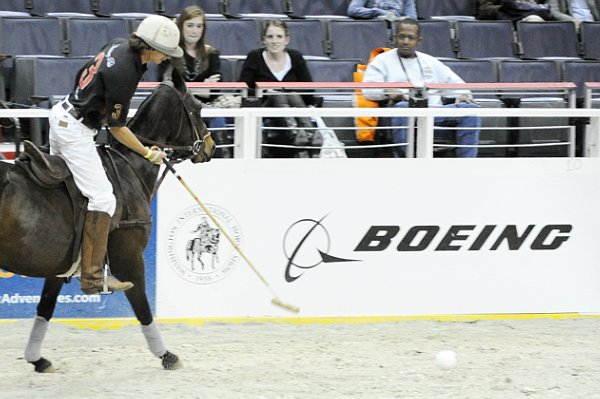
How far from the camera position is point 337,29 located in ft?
37.4

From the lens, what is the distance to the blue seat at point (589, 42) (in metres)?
12.5

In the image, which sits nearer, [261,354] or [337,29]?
[261,354]

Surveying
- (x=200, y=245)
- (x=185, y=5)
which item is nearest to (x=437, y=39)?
(x=185, y=5)

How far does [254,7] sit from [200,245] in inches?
175

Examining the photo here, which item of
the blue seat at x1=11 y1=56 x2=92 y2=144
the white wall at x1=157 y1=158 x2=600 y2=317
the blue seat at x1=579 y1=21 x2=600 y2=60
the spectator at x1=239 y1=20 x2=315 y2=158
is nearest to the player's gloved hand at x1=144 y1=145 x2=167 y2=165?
the white wall at x1=157 y1=158 x2=600 y2=317

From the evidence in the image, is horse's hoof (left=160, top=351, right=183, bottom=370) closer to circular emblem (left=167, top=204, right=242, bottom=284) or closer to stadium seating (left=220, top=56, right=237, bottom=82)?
circular emblem (left=167, top=204, right=242, bottom=284)

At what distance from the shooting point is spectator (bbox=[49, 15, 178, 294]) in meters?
6.41

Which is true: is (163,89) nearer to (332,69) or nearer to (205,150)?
(205,150)

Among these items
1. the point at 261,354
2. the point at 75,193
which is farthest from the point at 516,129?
the point at 75,193

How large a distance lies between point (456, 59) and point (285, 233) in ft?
11.7

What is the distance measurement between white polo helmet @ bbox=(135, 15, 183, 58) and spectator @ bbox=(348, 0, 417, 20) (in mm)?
5554

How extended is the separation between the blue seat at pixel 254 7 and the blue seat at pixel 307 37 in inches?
27.5

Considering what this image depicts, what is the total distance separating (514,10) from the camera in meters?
12.8

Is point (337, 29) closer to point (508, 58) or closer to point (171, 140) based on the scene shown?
point (508, 58)
